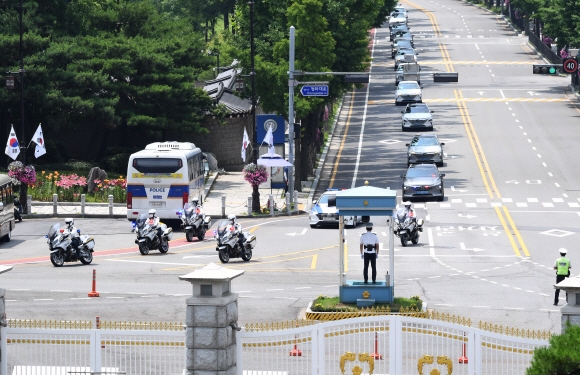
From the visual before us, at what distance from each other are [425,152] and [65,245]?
2995cm

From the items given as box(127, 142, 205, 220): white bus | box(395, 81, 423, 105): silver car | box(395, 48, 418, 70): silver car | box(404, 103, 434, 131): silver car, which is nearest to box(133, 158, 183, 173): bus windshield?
box(127, 142, 205, 220): white bus

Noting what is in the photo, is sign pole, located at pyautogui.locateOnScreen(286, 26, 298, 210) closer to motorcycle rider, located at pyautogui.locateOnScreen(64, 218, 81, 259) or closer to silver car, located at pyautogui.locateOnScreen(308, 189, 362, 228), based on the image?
silver car, located at pyautogui.locateOnScreen(308, 189, 362, 228)

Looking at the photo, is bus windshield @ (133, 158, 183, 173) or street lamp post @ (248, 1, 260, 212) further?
street lamp post @ (248, 1, 260, 212)

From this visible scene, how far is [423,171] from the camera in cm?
5188

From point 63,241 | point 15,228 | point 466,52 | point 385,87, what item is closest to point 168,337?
point 63,241

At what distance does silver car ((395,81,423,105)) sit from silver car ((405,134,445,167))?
21.8 meters

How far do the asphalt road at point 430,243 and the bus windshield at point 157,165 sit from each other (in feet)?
7.57

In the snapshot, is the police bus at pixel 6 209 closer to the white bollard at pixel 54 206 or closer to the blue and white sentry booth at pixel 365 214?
the white bollard at pixel 54 206

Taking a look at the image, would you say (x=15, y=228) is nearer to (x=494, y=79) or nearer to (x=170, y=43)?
(x=170, y=43)

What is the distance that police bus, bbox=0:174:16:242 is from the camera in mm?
37594

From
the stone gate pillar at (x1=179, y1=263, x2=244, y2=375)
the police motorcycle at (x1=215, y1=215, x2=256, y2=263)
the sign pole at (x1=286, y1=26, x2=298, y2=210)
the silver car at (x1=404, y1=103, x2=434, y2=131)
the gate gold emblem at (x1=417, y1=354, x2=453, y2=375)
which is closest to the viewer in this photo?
the stone gate pillar at (x1=179, y1=263, x2=244, y2=375)

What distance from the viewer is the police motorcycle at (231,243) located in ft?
109

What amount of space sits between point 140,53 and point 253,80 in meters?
10.3

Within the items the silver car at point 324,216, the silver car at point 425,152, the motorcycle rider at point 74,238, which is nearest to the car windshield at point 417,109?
the silver car at point 425,152
